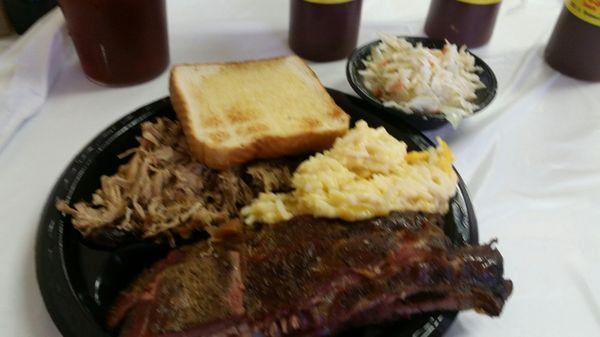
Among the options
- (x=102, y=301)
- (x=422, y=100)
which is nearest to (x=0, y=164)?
(x=102, y=301)

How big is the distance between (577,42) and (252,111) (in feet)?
4.31

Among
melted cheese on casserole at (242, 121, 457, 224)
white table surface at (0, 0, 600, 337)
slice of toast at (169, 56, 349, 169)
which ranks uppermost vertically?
melted cheese on casserole at (242, 121, 457, 224)

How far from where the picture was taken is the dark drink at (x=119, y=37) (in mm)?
1525

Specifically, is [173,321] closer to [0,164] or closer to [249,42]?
[0,164]

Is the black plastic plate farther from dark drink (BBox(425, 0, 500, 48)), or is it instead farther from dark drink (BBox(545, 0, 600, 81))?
dark drink (BBox(545, 0, 600, 81))

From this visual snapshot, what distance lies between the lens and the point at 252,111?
1.49 m

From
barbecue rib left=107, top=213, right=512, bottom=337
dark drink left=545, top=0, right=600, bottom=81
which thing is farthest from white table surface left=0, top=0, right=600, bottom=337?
barbecue rib left=107, top=213, right=512, bottom=337

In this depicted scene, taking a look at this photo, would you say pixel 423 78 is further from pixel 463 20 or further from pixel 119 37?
pixel 119 37

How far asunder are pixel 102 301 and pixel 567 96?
5.83ft

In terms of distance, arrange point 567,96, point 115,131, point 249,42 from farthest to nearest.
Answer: point 249,42 < point 567,96 < point 115,131

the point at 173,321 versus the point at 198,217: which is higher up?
the point at 173,321

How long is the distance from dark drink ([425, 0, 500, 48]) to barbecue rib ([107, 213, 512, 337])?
122cm

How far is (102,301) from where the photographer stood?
1072 mm

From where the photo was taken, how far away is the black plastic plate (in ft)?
3.19
